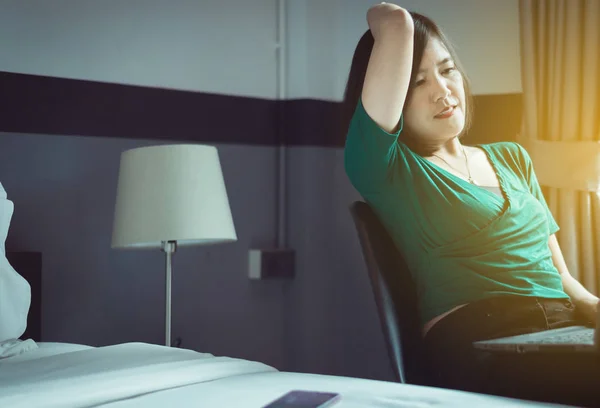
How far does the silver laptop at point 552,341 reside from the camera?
1627 millimetres

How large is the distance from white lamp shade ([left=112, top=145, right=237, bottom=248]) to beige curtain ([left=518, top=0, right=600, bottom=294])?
97 cm

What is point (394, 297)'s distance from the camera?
2.11 metres

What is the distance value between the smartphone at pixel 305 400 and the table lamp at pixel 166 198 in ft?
3.43

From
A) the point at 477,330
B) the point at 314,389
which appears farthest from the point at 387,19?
the point at 314,389

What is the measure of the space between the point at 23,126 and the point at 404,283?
1.29m

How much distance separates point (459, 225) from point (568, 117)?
0.45 metres

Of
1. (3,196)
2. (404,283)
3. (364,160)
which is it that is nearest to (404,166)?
(364,160)

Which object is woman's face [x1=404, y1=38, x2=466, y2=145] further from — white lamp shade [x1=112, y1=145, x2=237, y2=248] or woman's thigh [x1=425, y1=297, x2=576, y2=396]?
white lamp shade [x1=112, y1=145, x2=237, y2=248]

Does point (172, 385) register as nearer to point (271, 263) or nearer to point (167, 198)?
point (167, 198)

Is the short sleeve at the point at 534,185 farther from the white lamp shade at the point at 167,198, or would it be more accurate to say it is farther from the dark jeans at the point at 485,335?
the white lamp shade at the point at 167,198

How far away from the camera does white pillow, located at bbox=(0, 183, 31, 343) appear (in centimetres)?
193

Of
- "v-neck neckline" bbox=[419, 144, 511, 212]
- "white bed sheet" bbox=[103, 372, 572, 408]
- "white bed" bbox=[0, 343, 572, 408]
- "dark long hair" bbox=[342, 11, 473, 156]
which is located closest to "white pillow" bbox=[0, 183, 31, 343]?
"white bed" bbox=[0, 343, 572, 408]

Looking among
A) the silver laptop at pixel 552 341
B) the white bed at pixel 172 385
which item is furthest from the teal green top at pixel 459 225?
the white bed at pixel 172 385

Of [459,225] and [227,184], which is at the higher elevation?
[227,184]
